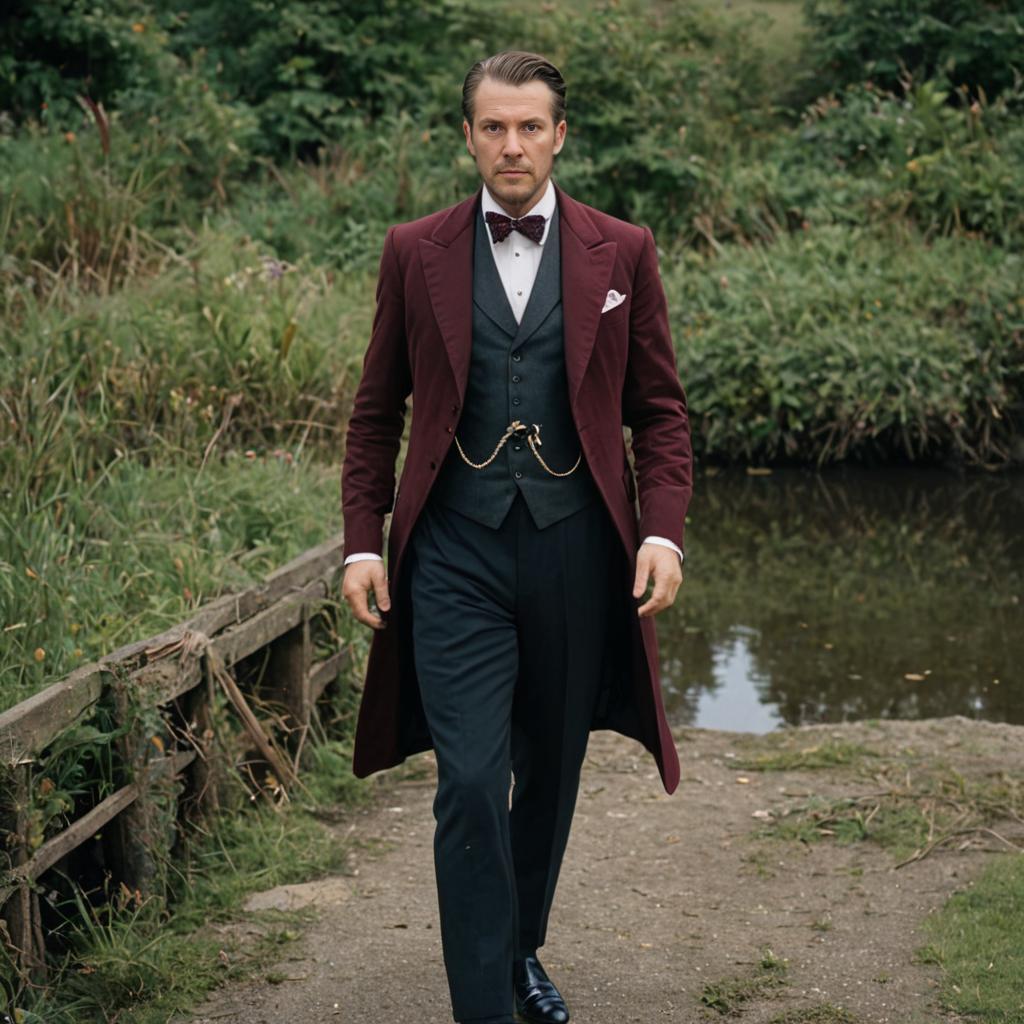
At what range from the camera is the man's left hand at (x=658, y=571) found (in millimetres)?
3535

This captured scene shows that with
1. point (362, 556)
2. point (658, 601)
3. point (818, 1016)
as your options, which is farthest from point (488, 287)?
point (818, 1016)

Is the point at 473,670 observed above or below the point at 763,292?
above

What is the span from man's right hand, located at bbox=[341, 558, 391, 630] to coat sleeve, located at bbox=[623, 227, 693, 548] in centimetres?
58

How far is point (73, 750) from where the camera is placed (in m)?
4.18

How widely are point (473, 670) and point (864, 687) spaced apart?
14.6ft

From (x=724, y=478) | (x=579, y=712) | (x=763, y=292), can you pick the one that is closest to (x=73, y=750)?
(x=579, y=712)

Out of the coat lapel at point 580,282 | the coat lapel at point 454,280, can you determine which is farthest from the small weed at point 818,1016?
the coat lapel at point 454,280

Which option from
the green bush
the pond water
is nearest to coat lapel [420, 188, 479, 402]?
the pond water

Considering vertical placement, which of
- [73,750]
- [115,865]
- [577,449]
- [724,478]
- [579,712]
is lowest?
[724,478]

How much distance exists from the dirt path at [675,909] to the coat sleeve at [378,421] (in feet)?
3.96

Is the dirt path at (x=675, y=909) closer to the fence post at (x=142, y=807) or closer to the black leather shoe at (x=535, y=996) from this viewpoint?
the black leather shoe at (x=535, y=996)

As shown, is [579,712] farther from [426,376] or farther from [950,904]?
[950,904]

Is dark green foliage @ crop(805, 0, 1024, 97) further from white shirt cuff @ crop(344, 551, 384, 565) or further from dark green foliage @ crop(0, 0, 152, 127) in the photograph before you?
white shirt cuff @ crop(344, 551, 384, 565)

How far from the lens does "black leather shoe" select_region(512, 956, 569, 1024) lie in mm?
3811
